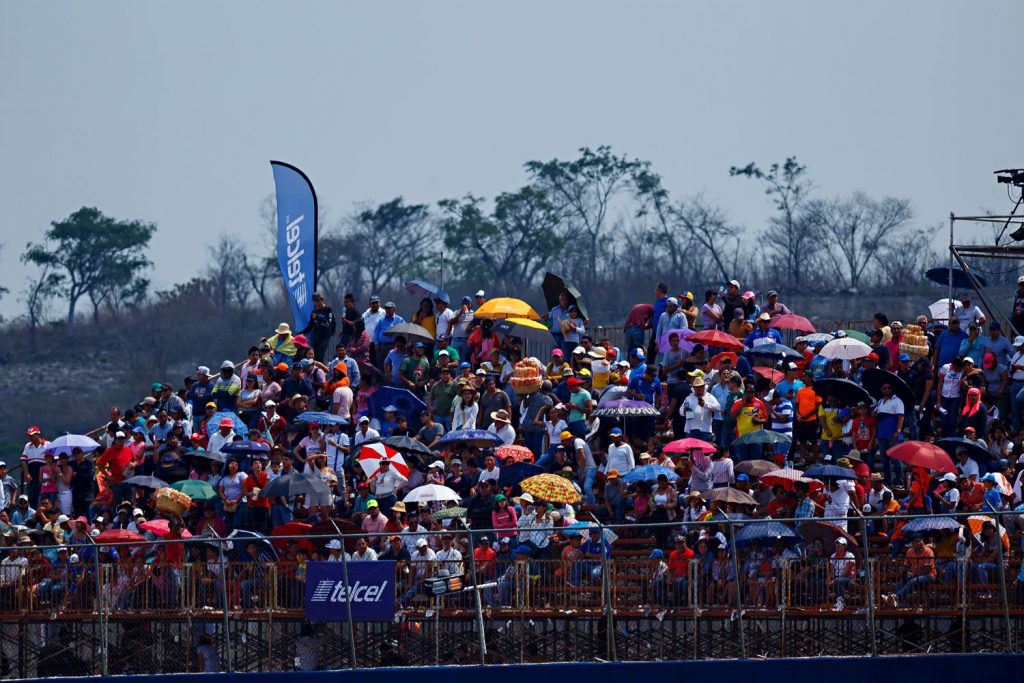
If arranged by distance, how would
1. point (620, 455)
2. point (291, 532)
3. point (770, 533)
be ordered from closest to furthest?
point (770, 533) → point (291, 532) → point (620, 455)

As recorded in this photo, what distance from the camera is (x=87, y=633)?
19516mm

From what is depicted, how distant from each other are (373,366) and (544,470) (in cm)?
603

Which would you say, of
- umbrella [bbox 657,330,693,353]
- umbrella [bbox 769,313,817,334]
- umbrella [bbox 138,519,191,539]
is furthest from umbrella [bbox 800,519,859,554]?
umbrella [bbox 769,313,817,334]

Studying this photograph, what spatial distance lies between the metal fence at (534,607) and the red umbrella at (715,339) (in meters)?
7.39

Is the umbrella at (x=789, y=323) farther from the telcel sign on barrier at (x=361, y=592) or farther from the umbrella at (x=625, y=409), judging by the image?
the telcel sign on barrier at (x=361, y=592)

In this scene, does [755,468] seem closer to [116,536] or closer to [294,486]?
[294,486]

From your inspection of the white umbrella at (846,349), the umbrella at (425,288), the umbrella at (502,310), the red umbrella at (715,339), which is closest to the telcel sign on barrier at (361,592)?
the red umbrella at (715,339)

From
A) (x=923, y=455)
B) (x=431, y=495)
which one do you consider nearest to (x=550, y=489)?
(x=431, y=495)

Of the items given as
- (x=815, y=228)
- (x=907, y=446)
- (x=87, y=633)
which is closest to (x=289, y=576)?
(x=87, y=633)

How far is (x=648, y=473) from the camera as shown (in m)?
21.3

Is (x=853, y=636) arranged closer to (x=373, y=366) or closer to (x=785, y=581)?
(x=785, y=581)

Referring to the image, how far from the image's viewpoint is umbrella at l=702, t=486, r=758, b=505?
1984cm

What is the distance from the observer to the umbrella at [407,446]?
23.8 metres

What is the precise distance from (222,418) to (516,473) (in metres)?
5.20
